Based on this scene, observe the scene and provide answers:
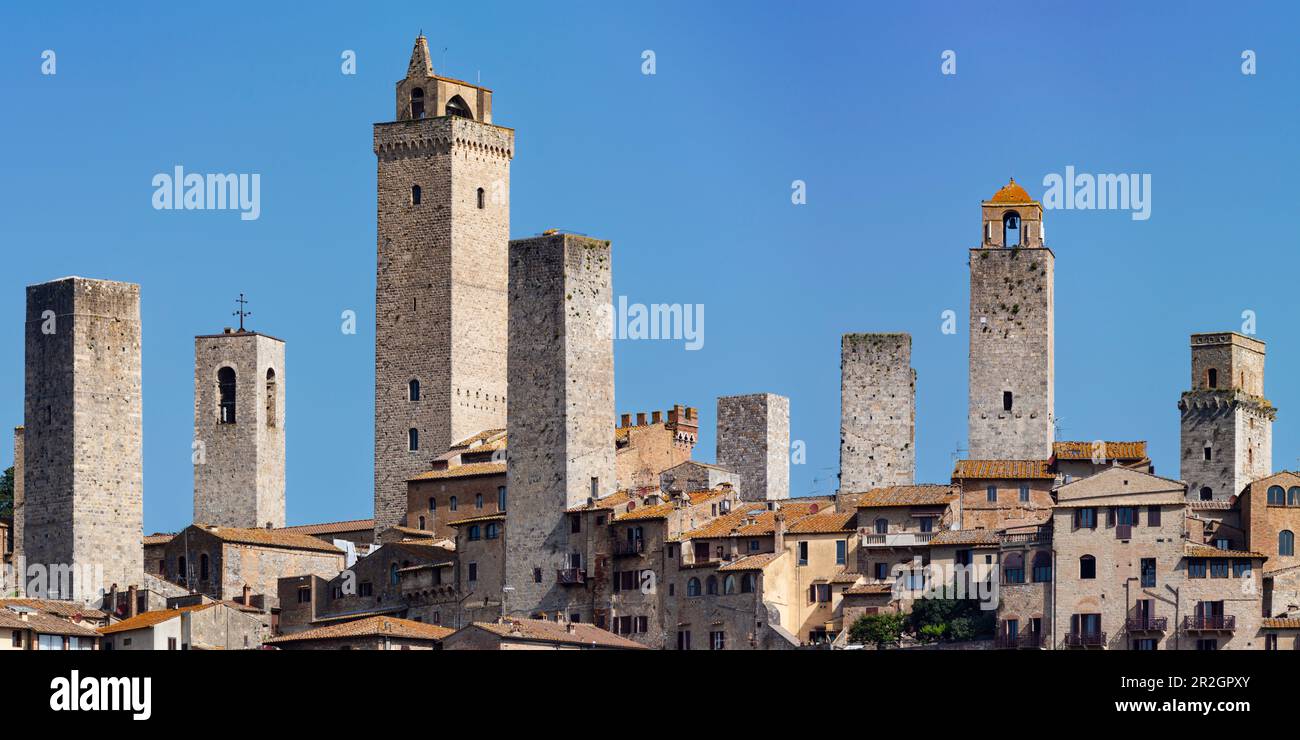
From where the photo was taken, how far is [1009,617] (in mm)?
83312

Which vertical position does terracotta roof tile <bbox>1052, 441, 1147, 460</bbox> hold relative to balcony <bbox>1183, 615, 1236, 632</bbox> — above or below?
above

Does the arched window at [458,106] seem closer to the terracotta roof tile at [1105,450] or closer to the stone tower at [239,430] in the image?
the stone tower at [239,430]

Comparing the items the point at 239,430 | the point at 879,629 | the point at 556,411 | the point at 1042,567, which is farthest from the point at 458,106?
the point at 1042,567

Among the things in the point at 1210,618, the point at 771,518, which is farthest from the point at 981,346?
the point at 1210,618

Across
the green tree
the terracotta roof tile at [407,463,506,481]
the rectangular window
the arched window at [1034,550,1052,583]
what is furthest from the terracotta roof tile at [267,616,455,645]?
the rectangular window

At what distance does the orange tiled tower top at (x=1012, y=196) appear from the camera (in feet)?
315

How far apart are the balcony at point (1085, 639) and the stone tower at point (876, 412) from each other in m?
11.7

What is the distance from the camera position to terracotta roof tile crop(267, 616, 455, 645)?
83.9 meters

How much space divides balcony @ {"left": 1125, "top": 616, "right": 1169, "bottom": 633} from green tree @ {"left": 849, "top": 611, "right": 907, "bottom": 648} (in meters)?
6.42

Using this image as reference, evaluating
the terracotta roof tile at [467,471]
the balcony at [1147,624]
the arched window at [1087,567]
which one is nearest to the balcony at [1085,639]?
the balcony at [1147,624]

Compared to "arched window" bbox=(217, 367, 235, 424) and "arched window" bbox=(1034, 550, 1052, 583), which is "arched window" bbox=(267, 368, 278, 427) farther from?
"arched window" bbox=(1034, 550, 1052, 583)

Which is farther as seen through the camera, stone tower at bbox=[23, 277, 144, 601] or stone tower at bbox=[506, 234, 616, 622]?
stone tower at bbox=[23, 277, 144, 601]
